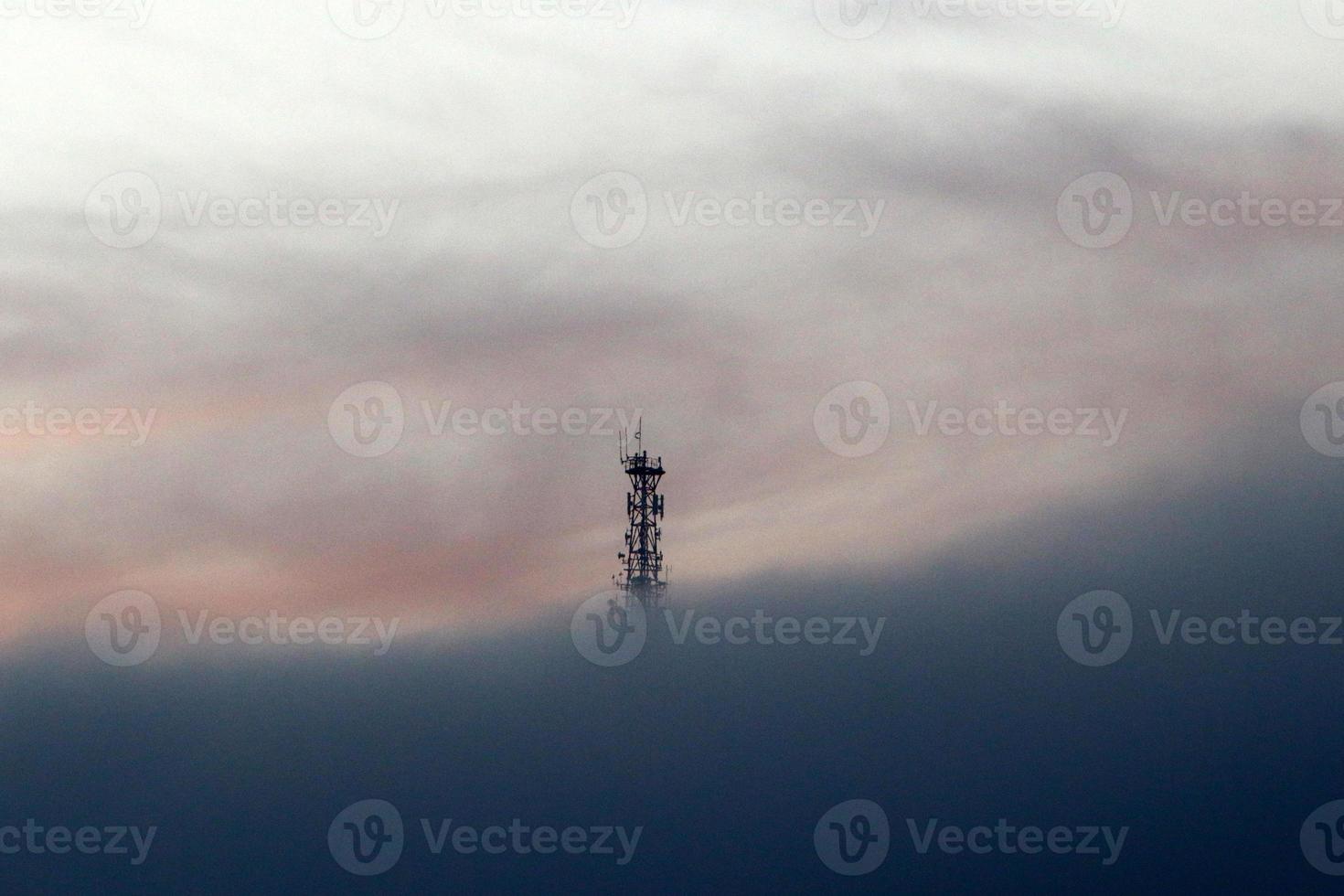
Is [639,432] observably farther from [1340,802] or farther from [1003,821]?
[1340,802]

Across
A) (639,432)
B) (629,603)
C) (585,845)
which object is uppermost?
(639,432)

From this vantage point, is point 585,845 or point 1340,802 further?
point 585,845

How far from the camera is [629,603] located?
185ft

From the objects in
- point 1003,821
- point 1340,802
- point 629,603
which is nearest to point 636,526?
point 629,603

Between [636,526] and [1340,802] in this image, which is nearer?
[1340,802]

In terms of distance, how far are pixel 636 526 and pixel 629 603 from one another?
335cm

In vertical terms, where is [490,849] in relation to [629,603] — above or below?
below

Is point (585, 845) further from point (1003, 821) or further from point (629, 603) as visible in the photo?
point (1003, 821)

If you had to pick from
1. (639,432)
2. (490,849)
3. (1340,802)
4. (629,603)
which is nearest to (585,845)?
(490,849)

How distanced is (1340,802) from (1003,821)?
14.7 m

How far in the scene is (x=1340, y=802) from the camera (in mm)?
51812

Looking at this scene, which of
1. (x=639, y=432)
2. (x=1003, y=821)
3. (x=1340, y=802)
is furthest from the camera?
(x=1003, y=821)

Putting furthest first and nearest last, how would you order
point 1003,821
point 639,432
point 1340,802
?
point 1003,821 < point 639,432 < point 1340,802

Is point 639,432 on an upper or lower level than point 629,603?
upper
